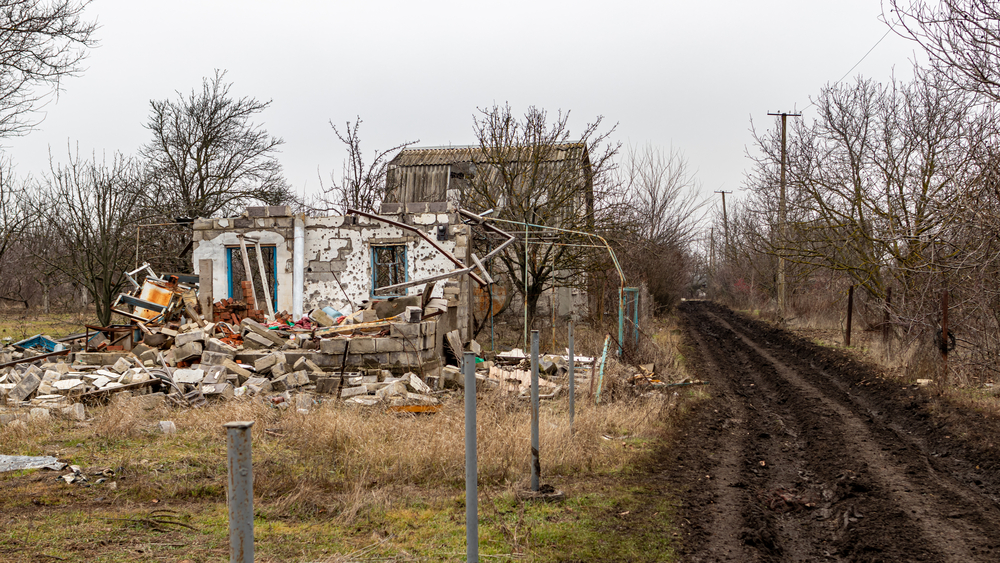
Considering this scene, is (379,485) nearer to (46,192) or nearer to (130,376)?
(130,376)

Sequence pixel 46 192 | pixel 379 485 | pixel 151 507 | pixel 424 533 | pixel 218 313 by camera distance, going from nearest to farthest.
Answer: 1. pixel 424 533
2. pixel 151 507
3. pixel 379 485
4. pixel 218 313
5. pixel 46 192

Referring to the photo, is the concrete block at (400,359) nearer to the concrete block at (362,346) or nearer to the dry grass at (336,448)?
the concrete block at (362,346)

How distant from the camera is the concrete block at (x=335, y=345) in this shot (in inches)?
475

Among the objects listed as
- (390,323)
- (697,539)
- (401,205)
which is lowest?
(697,539)

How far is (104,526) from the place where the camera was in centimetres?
499

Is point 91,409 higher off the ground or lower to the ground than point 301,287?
lower

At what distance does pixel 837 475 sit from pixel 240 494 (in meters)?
6.63

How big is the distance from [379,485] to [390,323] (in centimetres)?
657

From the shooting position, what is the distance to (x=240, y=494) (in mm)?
2258

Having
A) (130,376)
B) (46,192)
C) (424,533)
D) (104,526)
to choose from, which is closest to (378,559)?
(424,533)

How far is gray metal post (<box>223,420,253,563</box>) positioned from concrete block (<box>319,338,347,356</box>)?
9963mm

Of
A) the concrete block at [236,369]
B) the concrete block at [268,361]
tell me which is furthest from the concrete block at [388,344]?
the concrete block at [236,369]

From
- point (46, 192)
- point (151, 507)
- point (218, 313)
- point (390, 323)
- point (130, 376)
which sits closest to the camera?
point (151, 507)

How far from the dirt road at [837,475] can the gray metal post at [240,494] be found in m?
3.51
